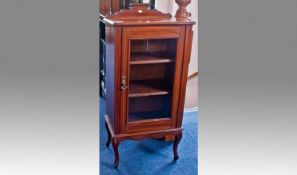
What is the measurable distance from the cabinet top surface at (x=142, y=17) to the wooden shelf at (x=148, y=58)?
154 mm

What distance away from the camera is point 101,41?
173 cm

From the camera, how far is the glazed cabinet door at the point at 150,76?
1.74 m

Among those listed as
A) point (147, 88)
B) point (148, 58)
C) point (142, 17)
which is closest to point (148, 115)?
point (147, 88)

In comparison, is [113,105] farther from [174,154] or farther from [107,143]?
[174,154]

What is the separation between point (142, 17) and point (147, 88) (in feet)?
1.07

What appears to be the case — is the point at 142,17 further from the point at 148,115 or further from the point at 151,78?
the point at 148,115

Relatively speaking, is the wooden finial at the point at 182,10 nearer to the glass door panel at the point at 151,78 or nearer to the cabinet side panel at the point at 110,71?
the glass door panel at the point at 151,78

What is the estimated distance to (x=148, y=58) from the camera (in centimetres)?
180

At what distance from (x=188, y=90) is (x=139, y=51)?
0.95ft

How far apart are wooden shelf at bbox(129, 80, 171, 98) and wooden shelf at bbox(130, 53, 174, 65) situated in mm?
109

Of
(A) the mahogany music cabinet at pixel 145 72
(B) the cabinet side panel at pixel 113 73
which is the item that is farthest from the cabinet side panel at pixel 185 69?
(B) the cabinet side panel at pixel 113 73

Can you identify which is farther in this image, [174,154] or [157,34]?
[174,154]

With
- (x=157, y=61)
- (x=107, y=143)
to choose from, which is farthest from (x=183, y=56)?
(x=107, y=143)

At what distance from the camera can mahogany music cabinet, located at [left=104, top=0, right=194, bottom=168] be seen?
1.72m
